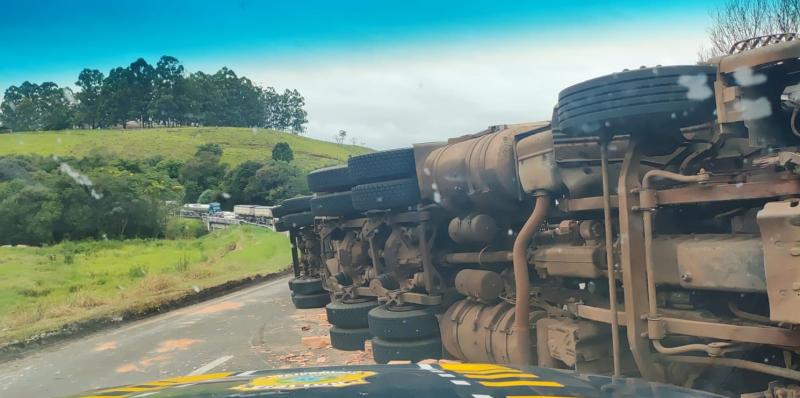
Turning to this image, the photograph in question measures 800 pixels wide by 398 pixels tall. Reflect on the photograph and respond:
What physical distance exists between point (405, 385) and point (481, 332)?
11.5 ft

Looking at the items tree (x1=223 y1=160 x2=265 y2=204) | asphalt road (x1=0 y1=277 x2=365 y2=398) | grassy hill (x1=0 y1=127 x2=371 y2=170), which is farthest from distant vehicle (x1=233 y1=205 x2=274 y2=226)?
asphalt road (x1=0 y1=277 x2=365 y2=398)

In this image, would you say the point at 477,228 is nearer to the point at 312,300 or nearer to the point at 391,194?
the point at 391,194

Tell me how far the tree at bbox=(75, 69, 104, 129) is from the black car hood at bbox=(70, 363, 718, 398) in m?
83.2

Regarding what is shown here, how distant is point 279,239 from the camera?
32.7 meters

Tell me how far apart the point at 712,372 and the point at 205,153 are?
7046cm

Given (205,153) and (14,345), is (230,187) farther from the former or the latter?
(14,345)

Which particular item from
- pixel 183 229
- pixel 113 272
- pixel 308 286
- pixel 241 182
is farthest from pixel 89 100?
pixel 308 286

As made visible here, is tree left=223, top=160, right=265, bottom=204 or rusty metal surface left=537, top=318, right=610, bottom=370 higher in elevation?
tree left=223, top=160, right=265, bottom=204

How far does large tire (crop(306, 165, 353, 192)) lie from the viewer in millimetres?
8727

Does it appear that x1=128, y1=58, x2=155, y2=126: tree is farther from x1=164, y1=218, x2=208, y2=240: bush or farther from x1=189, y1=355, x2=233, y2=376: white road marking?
x1=189, y1=355, x2=233, y2=376: white road marking

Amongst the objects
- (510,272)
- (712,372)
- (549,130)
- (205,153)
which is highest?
(205,153)

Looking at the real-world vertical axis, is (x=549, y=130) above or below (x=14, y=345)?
above

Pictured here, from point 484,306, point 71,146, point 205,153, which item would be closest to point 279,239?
point 484,306

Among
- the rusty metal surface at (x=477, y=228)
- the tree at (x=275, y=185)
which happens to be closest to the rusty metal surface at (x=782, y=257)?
the rusty metal surface at (x=477, y=228)
